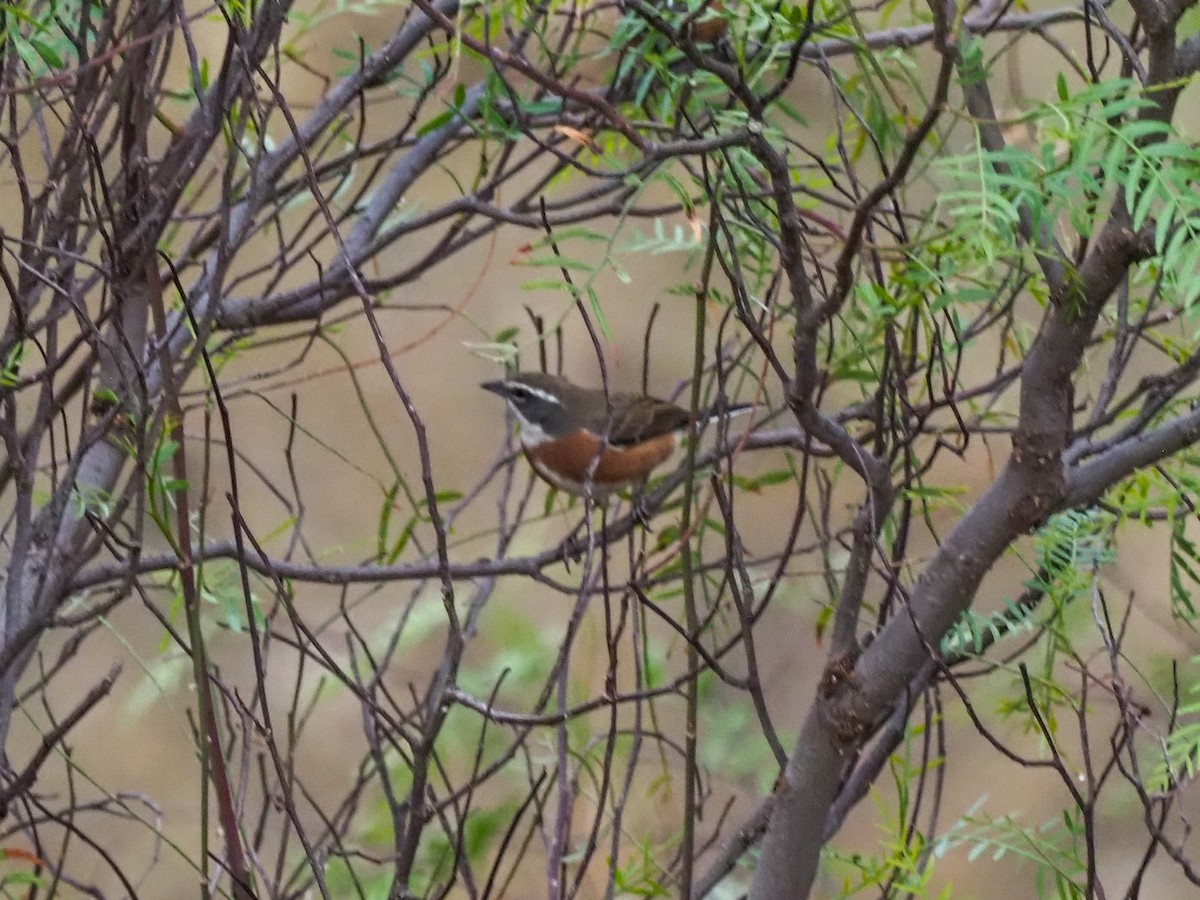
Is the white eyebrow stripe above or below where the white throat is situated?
above

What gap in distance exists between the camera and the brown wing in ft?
5.71

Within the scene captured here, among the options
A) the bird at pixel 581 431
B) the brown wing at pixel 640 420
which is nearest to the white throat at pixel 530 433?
the bird at pixel 581 431

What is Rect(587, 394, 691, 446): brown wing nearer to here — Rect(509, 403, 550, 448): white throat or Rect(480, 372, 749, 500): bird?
Rect(480, 372, 749, 500): bird

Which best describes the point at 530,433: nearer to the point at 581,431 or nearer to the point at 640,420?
the point at 581,431

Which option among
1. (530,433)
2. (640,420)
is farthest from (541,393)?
(640,420)

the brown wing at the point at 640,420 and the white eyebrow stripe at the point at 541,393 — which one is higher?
the white eyebrow stripe at the point at 541,393

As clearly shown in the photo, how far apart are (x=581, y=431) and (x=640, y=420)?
14 centimetres

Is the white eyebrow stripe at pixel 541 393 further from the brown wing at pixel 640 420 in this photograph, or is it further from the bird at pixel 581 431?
the brown wing at pixel 640 420

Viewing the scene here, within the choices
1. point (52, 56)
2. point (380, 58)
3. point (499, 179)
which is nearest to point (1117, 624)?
point (499, 179)

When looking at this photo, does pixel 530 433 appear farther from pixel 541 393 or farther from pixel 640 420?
pixel 640 420

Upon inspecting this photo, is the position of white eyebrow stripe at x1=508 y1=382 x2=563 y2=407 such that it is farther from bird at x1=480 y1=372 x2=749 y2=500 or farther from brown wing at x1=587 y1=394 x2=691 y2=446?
brown wing at x1=587 y1=394 x2=691 y2=446

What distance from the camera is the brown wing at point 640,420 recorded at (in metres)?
1.74

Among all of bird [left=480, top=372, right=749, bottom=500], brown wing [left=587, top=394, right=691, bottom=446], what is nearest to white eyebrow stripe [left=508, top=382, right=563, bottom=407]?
bird [left=480, top=372, right=749, bottom=500]

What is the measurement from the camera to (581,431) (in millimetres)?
1846
